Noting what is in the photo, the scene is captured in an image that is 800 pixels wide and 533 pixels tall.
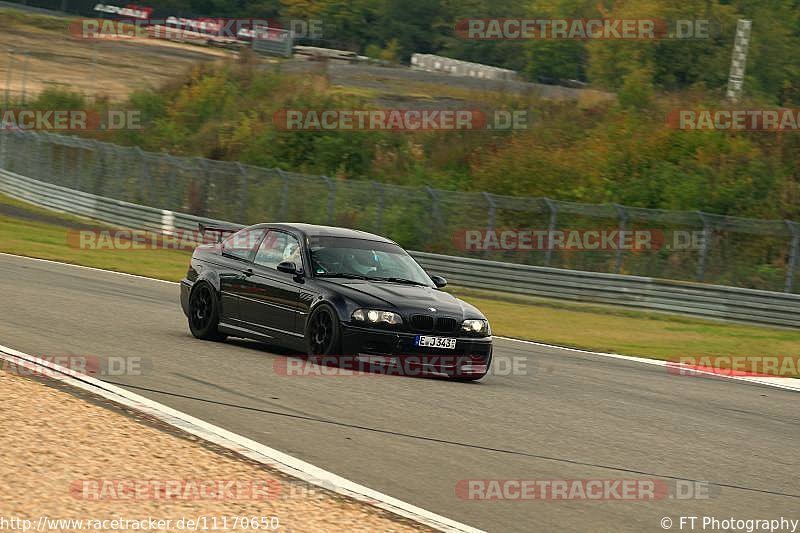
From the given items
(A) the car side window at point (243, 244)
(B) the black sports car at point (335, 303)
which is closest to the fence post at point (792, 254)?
(B) the black sports car at point (335, 303)

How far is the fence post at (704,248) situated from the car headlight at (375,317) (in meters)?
17.5

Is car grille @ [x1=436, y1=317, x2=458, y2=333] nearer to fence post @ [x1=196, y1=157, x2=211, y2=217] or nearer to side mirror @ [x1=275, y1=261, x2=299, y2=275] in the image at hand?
side mirror @ [x1=275, y1=261, x2=299, y2=275]

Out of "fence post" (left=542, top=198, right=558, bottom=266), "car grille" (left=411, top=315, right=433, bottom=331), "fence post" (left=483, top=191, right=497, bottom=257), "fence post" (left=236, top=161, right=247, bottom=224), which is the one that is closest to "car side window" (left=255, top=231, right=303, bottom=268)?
"car grille" (left=411, top=315, right=433, bottom=331)

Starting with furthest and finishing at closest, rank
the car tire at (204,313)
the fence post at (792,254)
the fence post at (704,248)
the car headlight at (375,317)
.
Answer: the fence post at (704,248), the fence post at (792,254), the car tire at (204,313), the car headlight at (375,317)

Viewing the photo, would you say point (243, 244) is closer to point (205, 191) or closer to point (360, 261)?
point (360, 261)

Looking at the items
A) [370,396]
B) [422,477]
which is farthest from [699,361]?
[422,477]

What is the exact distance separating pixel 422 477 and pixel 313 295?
489 cm

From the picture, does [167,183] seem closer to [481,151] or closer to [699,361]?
[481,151]

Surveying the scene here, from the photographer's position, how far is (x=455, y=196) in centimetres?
3180

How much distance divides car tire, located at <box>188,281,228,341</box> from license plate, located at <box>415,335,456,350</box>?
2858 millimetres

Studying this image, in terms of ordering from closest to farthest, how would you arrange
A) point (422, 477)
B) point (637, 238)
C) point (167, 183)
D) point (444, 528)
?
point (444, 528)
point (422, 477)
point (637, 238)
point (167, 183)

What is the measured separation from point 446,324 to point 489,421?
2257 mm

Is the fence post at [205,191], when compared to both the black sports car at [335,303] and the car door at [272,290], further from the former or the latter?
the car door at [272,290]

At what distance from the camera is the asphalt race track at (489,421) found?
24.1 feet
